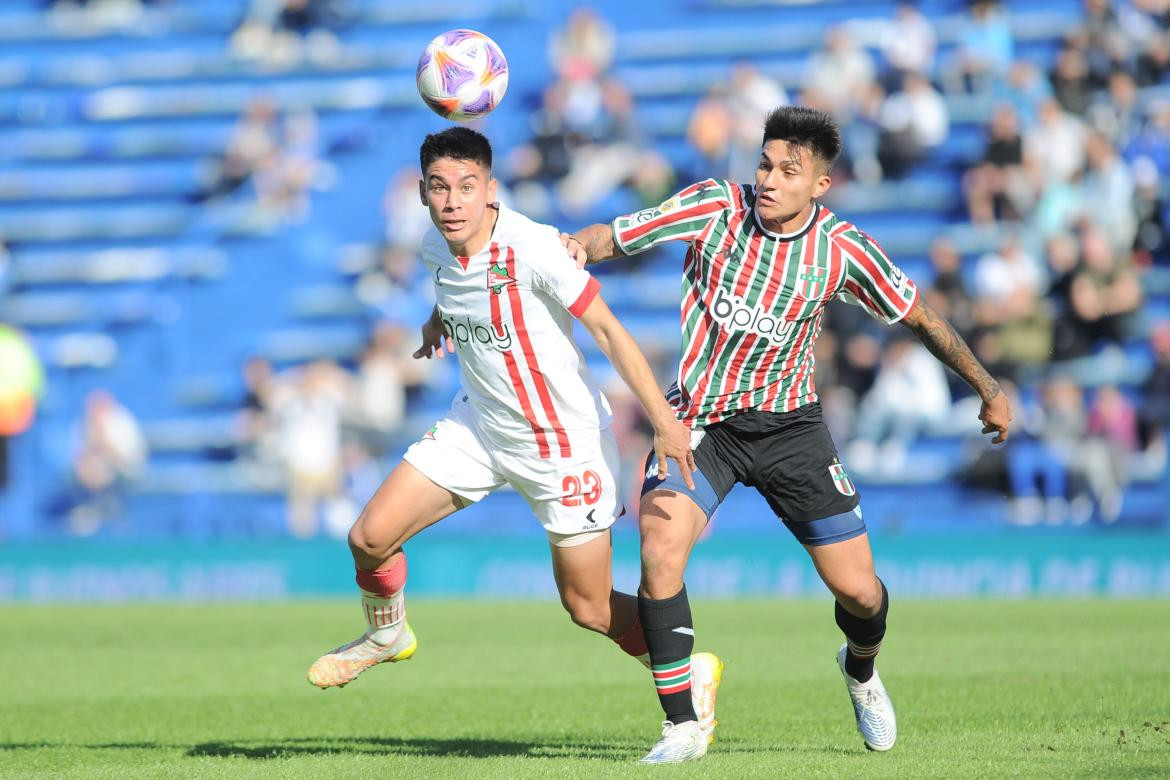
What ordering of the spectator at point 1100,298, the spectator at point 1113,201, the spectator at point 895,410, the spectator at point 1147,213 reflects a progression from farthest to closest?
the spectator at point 1147,213 < the spectator at point 1113,201 < the spectator at point 895,410 < the spectator at point 1100,298

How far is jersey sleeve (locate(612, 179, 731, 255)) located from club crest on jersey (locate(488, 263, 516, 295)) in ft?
1.58

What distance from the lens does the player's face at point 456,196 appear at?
6586mm

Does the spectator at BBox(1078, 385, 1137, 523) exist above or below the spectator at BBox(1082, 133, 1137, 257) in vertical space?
below

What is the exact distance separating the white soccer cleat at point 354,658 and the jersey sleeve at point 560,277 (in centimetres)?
172

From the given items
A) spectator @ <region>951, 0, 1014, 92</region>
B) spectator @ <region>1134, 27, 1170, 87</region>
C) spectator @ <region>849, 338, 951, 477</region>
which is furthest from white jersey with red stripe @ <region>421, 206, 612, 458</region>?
spectator @ <region>951, 0, 1014, 92</region>

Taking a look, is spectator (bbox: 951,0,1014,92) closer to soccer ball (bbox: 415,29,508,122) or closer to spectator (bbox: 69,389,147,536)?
spectator (bbox: 69,389,147,536)

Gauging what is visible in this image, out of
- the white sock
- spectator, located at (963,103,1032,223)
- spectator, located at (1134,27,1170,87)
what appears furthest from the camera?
spectator, located at (1134,27,1170,87)

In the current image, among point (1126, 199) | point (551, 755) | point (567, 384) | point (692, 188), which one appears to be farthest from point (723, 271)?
point (1126, 199)

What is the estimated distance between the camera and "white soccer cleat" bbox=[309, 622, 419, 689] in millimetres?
7051

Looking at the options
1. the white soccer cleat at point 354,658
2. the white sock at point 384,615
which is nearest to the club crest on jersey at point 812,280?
the white sock at point 384,615

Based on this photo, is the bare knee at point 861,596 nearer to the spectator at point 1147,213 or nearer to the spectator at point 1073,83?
the spectator at point 1147,213

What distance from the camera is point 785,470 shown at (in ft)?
22.4

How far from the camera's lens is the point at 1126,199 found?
1834 cm

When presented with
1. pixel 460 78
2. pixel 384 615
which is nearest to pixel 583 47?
pixel 460 78
